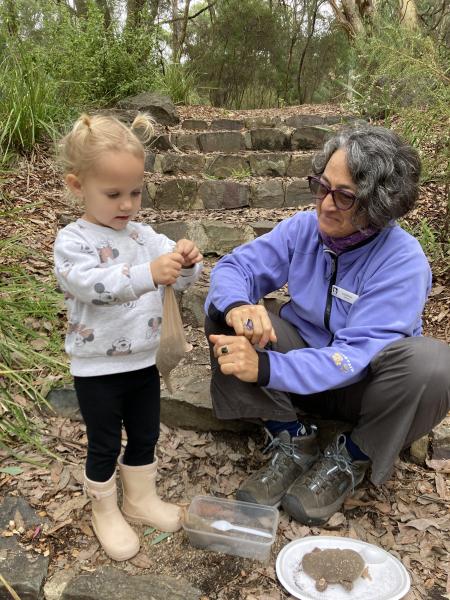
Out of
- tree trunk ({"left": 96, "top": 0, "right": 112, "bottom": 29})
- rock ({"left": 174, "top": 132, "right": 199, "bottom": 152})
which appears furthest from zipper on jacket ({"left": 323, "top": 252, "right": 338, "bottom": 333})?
tree trunk ({"left": 96, "top": 0, "right": 112, "bottom": 29})

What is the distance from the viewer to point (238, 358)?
5.10 feet

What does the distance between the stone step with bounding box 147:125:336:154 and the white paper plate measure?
167 inches

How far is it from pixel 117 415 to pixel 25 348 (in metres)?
0.93

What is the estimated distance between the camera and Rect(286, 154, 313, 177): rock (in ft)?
15.2

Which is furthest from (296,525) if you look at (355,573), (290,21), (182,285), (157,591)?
(290,21)

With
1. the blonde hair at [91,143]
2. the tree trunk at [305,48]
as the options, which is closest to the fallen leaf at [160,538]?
the blonde hair at [91,143]

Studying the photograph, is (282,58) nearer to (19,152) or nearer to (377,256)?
(19,152)

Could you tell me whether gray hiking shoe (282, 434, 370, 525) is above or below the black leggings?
below

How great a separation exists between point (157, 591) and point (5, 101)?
12.1 feet

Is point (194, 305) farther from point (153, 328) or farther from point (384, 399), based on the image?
point (384, 399)

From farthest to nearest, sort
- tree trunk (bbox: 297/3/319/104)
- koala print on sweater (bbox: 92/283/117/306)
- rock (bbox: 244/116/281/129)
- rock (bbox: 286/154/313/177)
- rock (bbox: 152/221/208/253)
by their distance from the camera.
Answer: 1. tree trunk (bbox: 297/3/319/104)
2. rock (bbox: 244/116/281/129)
3. rock (bbox: 286/154/313/177)
4. rock (bbox: 152/221/208/253)
5. koala print on sweater (bbox: 92/283/117/306)

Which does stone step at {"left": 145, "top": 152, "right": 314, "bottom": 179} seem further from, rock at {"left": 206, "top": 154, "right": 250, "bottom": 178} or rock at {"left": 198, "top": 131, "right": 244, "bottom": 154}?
rock at {"left": 198, "top": 131, "right": 244, "bottom": 154}

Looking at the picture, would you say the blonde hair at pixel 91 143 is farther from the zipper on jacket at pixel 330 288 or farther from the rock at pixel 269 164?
the rock at pixel 269 164

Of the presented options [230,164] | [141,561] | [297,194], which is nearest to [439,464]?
[141,561]
